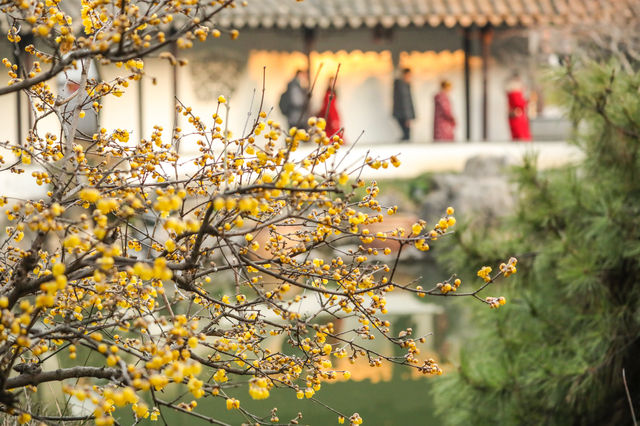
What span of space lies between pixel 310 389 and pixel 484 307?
335cm

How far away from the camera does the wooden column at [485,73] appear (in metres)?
16.0

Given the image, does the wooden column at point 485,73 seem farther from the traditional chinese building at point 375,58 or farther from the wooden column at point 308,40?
the wooden column at point 308,40

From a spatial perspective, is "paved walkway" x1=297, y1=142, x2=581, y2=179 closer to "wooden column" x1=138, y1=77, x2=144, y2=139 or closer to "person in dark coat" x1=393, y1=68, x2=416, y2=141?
"person in dark coat" x1=393, y1=68, x2=416, y2=141

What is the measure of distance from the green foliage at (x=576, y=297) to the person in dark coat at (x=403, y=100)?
1077cm

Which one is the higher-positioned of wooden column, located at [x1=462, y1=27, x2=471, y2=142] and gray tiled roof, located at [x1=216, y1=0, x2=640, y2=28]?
gray tiled roof, located at [x1=216, y1=0, x2=640, y2=28]

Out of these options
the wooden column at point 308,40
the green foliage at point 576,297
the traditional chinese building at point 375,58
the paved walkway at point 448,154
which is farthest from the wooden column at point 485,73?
the green foliage at point 576,297

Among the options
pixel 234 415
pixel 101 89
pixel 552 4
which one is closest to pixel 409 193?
pixel 552 4

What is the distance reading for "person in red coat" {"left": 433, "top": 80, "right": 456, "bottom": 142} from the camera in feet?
54.4

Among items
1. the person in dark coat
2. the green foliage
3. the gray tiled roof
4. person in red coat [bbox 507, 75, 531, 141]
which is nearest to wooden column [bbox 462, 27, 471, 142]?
person in red coat [bbox 507, 75, 531, 141]

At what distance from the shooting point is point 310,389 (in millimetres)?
2533

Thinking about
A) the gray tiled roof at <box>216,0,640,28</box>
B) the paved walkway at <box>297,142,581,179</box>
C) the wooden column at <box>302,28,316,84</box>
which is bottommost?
the paved walkway at <box>297,142,581,179</box>

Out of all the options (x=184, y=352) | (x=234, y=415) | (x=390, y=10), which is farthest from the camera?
(x=390, y=10)

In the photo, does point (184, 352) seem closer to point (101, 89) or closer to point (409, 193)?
point (101, 89)

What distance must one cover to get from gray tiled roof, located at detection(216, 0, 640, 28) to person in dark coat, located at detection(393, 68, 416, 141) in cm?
148
